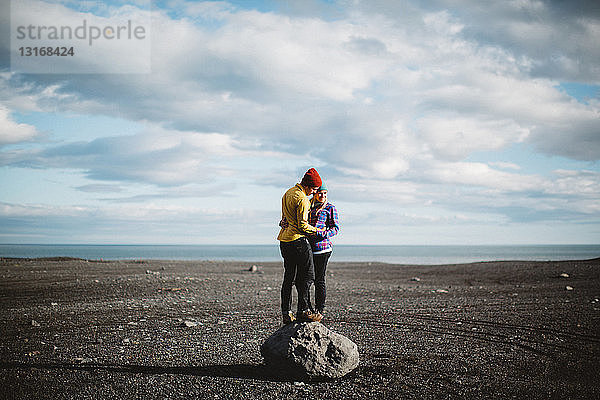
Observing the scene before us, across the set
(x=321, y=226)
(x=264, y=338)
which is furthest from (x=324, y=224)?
(x=264, y=338)

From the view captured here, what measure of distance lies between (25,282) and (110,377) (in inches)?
642

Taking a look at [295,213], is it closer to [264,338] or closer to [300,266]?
[300,266]

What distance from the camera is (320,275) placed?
28.5 feet

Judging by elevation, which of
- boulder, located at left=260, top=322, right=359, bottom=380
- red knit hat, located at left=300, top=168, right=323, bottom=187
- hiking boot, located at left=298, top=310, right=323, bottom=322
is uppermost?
red knit hat, located at left=300, top=168, right=323, bottom=187

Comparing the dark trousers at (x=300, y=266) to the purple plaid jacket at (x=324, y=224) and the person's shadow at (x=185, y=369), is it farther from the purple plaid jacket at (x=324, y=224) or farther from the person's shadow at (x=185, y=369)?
the person's shadow at (x=185, y=369)

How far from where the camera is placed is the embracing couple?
8.01 metres

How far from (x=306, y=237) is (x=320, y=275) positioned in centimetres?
89

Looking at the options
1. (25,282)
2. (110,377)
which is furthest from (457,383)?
(25,282)

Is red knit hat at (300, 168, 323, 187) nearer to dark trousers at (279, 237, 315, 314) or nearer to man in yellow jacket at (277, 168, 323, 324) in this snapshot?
man in yellow jacket at (277, 168, 323, 324)

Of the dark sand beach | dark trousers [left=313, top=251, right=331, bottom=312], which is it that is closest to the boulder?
the dark sand beach

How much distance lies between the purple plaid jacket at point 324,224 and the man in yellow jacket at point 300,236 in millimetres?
311

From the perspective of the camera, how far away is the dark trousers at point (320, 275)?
858cm

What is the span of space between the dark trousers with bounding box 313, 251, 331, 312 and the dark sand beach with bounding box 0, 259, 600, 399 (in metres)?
1.45

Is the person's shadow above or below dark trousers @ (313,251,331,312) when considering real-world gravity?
below
